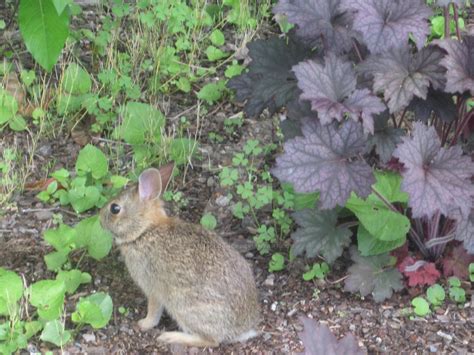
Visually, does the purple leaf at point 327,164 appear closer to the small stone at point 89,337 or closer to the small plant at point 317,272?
the small plant at point 317,272

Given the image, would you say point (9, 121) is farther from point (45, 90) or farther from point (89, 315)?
point (89, 315)

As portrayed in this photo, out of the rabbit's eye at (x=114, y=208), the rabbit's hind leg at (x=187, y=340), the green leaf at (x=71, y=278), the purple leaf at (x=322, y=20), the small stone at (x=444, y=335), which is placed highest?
the purple leaf at (x=322, y=20)

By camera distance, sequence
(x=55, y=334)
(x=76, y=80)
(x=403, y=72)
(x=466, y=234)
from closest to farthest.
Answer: (x=403, y=72) < (x=55, y=334) < (x=466, y=234) < (x=76, y=80)

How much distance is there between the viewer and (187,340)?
463 centimetres

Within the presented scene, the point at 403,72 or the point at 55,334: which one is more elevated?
the point at 403,72

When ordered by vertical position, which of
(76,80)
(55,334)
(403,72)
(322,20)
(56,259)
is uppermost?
(322,20)

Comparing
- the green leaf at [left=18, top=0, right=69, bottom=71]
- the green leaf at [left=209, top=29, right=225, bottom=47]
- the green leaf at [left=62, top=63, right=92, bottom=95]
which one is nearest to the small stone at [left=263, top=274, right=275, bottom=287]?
the green leaf at [left=18, top=0, right=69, bottom=71]

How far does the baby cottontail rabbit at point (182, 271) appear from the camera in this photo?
4570 millimetres

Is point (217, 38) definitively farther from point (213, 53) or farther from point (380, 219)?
point (380, 219)

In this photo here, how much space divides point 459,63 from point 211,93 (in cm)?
240

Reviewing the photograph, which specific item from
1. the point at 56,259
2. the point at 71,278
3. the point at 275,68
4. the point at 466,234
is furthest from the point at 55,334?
the point at 466,234

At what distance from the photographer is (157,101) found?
6.33 metres

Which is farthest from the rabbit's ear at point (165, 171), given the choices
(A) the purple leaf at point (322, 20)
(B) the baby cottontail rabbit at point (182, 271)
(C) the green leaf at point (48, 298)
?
(A) the purple leaf at point (322, 20)

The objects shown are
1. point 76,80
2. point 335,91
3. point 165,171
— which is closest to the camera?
point 335,91
